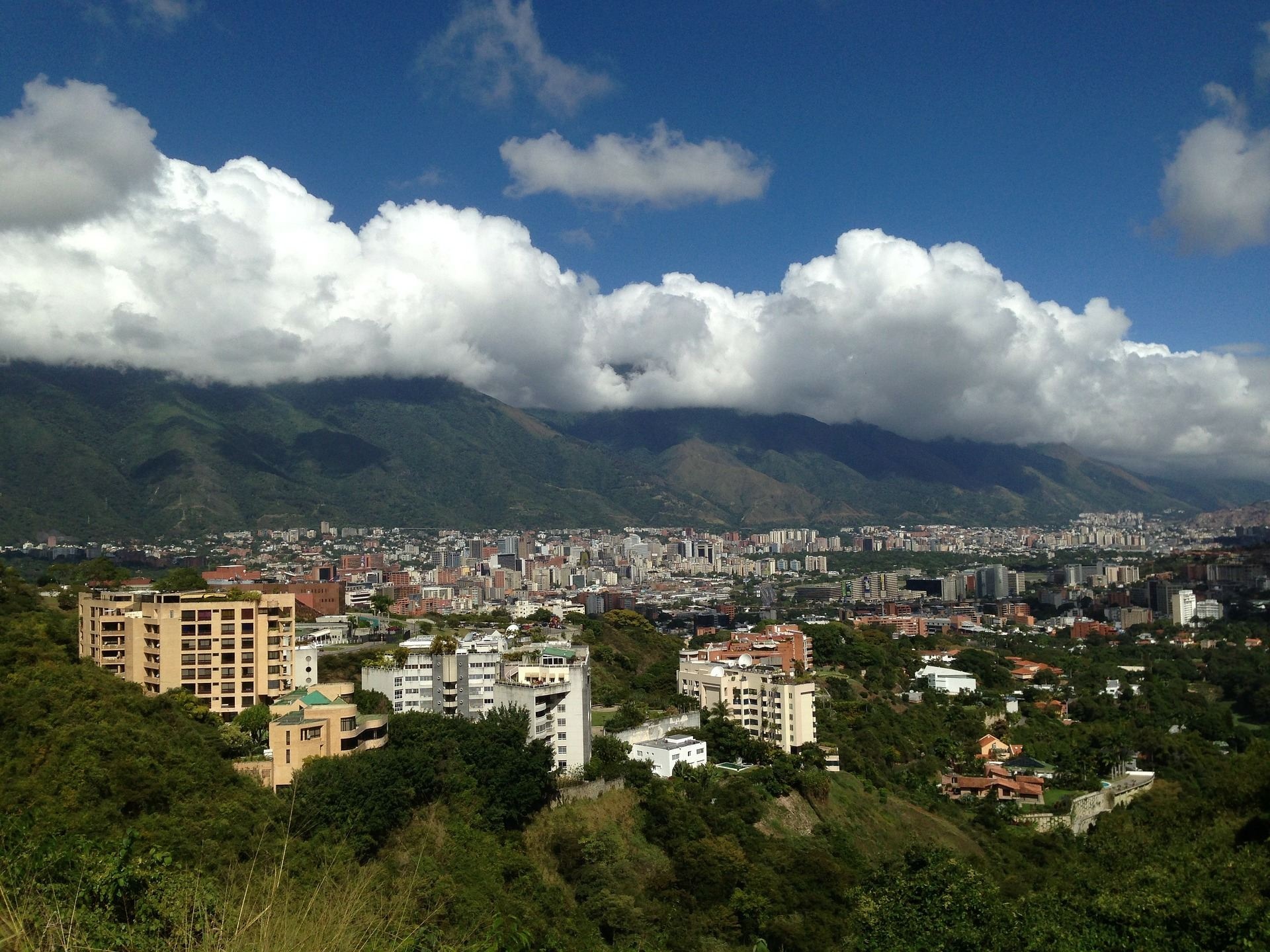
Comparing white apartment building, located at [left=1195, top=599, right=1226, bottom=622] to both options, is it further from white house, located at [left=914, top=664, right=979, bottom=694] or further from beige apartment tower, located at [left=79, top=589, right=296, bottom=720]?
beige apartment tower, located at [left=79, top=589, right=296, bottom=720]

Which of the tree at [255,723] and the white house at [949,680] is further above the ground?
the tree at [255,723]

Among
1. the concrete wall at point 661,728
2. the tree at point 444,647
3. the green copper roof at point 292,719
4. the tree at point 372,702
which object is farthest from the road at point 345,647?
the green copper roof at point 292,719

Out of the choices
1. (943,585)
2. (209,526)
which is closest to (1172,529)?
(943,585)

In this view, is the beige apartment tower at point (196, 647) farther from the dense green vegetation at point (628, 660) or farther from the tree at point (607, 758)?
the dense green vegetation at point (628, 660)

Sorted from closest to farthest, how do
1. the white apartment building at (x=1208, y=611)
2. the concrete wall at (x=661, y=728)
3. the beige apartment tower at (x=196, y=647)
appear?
the beige apartment tower at (x=196, y=647)
the concrete wall at (x=661, y=728)
the white apartment building at (x=1208, y=611)

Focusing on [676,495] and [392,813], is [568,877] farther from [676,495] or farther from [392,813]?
[676,495]

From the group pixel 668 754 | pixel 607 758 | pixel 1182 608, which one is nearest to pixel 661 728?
pixel 668 754
